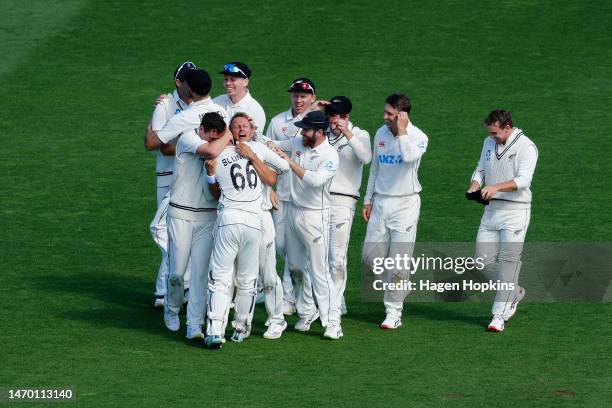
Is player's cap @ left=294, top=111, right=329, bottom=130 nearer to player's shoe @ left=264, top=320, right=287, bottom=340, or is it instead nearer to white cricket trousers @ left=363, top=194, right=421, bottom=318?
white cricket trousers @ left=363, top=194, right=421, bottom=318

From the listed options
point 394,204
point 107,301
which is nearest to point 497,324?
point 394,204

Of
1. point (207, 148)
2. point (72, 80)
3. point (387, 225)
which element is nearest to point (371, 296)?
point (387, 225)

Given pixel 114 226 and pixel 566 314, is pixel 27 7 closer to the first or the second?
pixel 114 226

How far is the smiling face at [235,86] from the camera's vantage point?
12.3 m

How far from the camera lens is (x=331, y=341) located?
11188 millimetres

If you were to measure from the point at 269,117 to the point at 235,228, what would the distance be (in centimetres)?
820

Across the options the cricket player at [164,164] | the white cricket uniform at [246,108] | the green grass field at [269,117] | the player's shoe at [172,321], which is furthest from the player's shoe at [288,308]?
the white cricket uniform at [246,108]

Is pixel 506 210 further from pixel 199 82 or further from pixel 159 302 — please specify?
pixel 159 302

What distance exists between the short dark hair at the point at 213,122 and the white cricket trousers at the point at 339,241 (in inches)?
65.5

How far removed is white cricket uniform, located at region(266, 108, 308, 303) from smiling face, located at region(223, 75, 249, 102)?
1.55 ft

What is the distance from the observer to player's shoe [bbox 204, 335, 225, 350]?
1074 cm

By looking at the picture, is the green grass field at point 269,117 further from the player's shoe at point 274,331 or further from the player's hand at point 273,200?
the player's hand at point 273,200

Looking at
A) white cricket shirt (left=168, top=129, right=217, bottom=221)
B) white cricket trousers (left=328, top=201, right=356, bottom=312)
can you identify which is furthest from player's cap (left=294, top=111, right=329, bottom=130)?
white cricket trousers (left=328, top=201, right=356, bottom=312)

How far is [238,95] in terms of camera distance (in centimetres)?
1243
